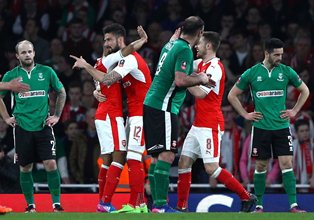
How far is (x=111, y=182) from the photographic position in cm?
1585

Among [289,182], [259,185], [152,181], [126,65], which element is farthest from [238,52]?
[126,65]

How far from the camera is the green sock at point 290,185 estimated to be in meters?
16.3

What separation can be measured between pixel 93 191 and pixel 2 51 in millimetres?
4173

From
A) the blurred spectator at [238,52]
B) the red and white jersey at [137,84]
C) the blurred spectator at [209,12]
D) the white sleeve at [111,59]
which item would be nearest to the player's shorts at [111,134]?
the red and white jersey at [137,84]

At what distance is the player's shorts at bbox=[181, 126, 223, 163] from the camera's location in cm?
1584

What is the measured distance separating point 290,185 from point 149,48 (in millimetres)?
6265

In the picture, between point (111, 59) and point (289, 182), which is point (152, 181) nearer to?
point (111, 59)

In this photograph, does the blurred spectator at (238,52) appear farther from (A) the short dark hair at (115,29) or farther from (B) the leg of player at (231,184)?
(B) the leg of player at (231,184)

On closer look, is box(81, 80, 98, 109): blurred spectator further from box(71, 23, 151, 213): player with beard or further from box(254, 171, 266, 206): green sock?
box(254, 171, 266, 206): green sock

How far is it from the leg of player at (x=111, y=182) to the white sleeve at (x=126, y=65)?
1.15 metres

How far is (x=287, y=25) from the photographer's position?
2217 centimetres

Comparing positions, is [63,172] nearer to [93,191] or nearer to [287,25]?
[93,191]

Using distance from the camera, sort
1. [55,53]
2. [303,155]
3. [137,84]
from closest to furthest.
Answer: [137,84], [303,155], [55,53]

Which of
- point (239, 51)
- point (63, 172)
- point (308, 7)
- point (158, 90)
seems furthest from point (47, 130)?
point (308, 7)
